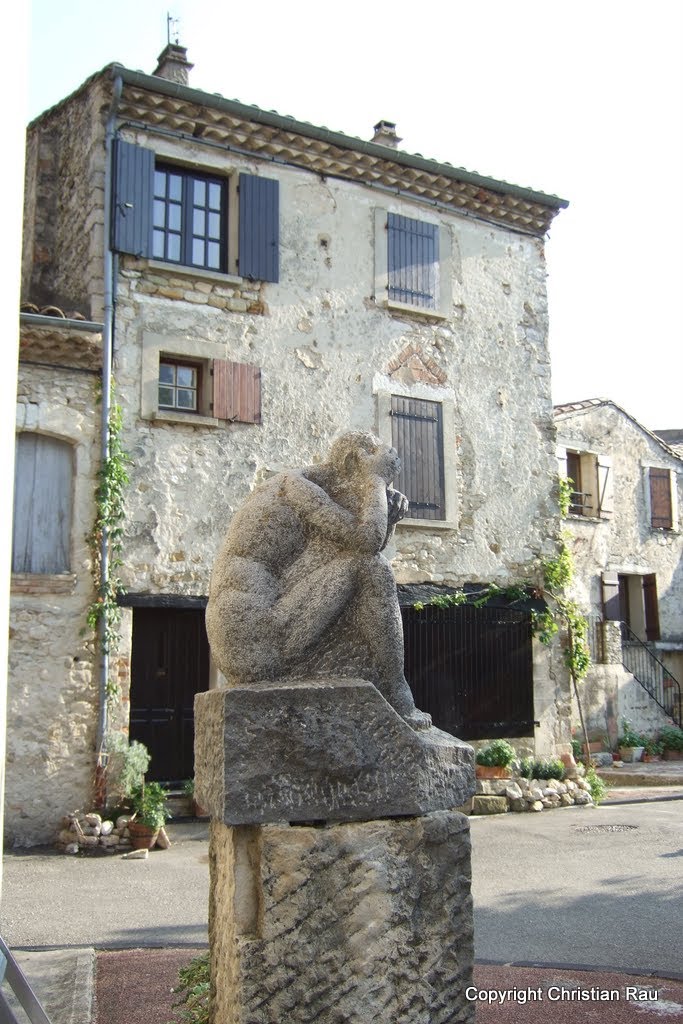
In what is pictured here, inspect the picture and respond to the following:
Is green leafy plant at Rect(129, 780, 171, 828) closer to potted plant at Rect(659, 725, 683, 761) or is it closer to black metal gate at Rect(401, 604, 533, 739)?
black metal gate at Rect(401, 604, 533, 739)

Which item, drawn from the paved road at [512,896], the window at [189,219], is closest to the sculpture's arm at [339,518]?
the paved road at [512,896]

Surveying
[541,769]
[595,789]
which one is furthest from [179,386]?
[595,789]

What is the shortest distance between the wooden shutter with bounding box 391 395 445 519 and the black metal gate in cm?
132

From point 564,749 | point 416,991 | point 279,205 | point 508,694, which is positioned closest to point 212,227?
point 279,205

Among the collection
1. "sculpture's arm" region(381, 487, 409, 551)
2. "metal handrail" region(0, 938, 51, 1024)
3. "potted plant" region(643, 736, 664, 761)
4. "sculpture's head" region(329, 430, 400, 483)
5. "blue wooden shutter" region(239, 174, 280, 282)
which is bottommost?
"potted plant" region(643, 736, 664, 761)

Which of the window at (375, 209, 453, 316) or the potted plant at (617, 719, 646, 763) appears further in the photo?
the potted plant at (617, 719, 646, 763)

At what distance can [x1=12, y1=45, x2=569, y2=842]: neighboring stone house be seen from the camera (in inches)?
388

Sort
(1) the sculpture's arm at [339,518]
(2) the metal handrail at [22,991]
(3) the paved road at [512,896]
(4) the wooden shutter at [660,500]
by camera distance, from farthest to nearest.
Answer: (4) the wooden shutter at [660,500]
(3) the paved road at [512,896]
(1) the sculpture's arm at [339,518]
(2) the metal handrail at [22,991]

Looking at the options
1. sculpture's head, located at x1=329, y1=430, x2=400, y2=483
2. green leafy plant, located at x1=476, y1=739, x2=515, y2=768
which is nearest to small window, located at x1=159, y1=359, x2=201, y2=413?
green leafy plant, located at x1=476, y1=739, x2=515, y2=768

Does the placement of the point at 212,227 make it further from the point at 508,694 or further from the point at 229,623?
the point at 229,623

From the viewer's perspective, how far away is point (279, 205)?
11.4 meters

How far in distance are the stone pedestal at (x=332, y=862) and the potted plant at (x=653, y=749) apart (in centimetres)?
1622

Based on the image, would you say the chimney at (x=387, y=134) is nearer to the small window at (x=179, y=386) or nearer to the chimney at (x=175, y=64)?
the chimney at (x=175, y=64)

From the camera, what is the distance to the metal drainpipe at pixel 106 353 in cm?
952
